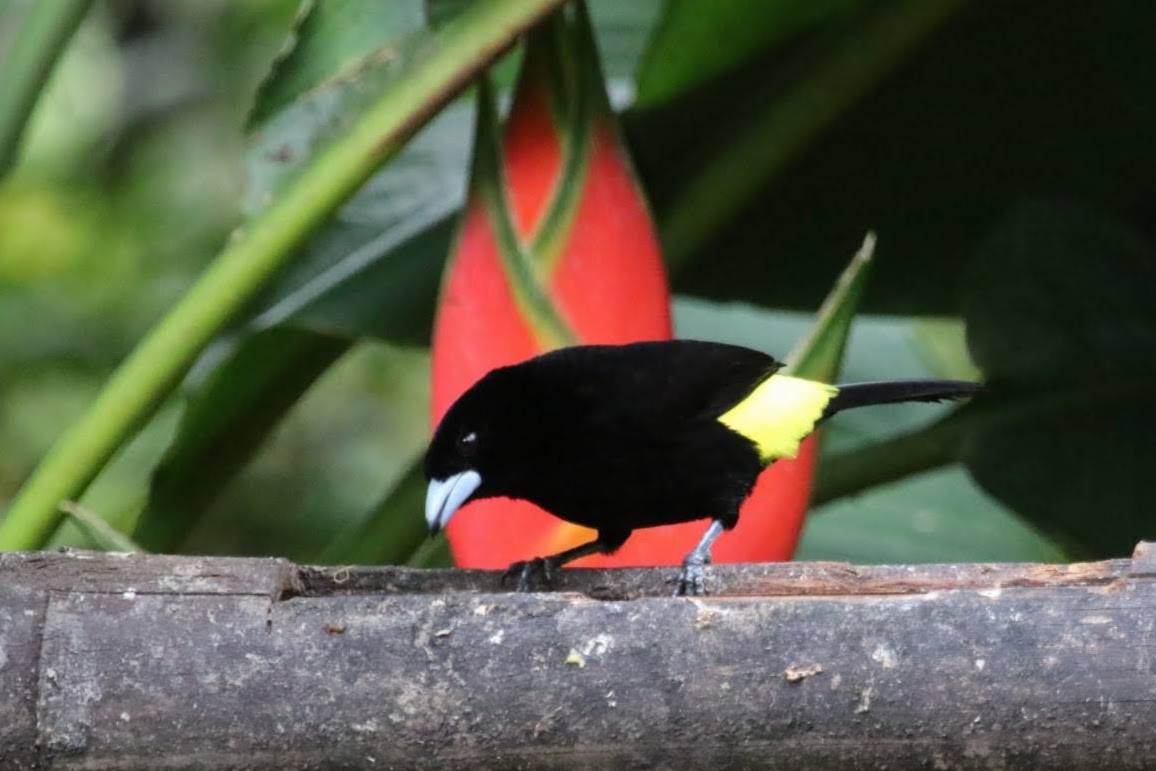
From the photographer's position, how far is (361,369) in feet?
14.2

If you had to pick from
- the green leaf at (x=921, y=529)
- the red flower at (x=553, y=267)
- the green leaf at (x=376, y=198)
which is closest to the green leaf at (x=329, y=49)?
the green leaf at (x=376, y=198)

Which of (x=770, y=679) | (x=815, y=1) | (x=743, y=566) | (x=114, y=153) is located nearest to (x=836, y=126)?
(x=815, y=1)

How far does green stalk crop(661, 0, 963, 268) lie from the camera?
7.60 feet

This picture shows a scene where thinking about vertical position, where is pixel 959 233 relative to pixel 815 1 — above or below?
below

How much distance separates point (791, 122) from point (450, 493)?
36.5 inches

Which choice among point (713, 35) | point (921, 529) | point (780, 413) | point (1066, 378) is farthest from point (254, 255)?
point (921, 529)

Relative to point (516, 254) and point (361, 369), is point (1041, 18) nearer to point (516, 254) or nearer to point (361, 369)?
point (516, 254)

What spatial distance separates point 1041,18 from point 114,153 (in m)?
2.61

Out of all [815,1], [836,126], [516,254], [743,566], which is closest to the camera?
[743,566]

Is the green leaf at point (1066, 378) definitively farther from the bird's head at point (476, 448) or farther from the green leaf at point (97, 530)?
the green leaf at point (97, 530)

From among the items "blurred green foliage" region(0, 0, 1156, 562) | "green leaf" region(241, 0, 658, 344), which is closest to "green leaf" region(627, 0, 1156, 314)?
"blurred green foliage" region(0, 0, 1156, 562)

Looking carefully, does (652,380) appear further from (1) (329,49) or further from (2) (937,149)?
(2) (937,149)

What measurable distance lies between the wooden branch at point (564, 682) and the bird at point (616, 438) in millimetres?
607

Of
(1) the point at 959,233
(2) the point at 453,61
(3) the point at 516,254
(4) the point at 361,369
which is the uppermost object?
(2) the point at 453,61
